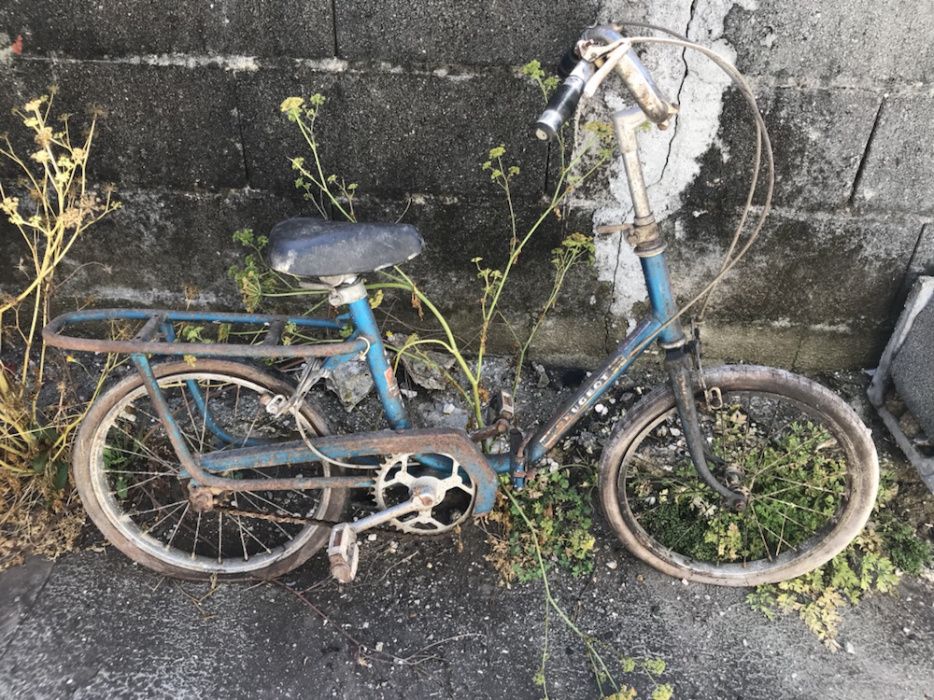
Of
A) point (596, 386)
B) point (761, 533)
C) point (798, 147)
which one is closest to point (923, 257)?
point (798, 147)

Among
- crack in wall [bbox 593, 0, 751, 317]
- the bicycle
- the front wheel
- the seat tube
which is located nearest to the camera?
the bicycle

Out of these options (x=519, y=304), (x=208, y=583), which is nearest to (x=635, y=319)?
(x=519, y=304)

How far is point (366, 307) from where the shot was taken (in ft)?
7.45

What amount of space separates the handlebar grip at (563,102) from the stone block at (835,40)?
1071 mm

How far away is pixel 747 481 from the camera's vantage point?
2852 millimetres

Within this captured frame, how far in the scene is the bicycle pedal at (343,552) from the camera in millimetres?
2404

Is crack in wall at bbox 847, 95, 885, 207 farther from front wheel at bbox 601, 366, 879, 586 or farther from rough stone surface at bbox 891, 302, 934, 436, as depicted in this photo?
front wheel at bbox 601, 366, 879, 586

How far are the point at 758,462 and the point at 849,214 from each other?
1.13m

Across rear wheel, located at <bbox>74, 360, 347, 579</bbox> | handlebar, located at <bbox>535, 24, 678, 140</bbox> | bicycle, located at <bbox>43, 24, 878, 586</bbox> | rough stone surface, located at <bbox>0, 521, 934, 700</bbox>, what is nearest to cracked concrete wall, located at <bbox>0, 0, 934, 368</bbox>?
bicycle, located at <bbox>43, 24, 878, 586</bbox>

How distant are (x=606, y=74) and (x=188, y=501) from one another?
2.32 metres

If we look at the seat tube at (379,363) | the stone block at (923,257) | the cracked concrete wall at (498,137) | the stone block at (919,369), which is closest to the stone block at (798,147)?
the cracked concrete wall at (498,137)

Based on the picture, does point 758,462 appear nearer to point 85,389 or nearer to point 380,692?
point 380,692

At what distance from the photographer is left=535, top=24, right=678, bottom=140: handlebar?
1.78 meters

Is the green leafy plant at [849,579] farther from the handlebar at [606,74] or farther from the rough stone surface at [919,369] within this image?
the handlebar at [606,74]
